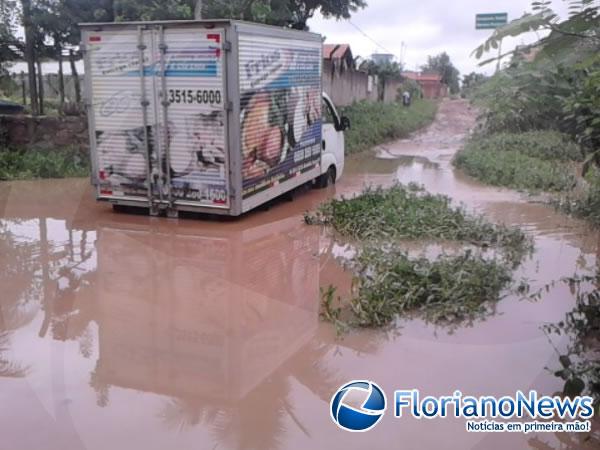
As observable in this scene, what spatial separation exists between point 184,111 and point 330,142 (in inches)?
168

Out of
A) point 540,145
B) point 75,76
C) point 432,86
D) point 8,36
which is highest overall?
point 432,86

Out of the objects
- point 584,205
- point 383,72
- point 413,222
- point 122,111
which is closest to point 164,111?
point 122,111

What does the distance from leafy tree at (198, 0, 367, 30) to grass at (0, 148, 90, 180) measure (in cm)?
420

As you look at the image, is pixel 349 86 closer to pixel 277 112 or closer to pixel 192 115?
pixel 277 112

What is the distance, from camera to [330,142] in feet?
39.7

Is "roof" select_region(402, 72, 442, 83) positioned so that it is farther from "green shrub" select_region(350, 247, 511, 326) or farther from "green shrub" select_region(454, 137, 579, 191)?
"green shrub" select_region(350, 247, 511, 326)

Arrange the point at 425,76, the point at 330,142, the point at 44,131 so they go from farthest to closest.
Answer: the point at 425,76 → the point at 44,131 → the point at 330,142

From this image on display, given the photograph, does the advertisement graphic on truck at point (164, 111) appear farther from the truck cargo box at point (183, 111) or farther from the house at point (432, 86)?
the house at point (432, 86)

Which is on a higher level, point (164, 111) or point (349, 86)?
point (349, 86)

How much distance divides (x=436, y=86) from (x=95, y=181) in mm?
→ 52098

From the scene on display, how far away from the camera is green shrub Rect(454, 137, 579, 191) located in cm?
1178

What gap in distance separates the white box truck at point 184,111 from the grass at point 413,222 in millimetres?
1305

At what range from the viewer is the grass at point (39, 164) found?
1219 cm

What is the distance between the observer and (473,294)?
232 inches
